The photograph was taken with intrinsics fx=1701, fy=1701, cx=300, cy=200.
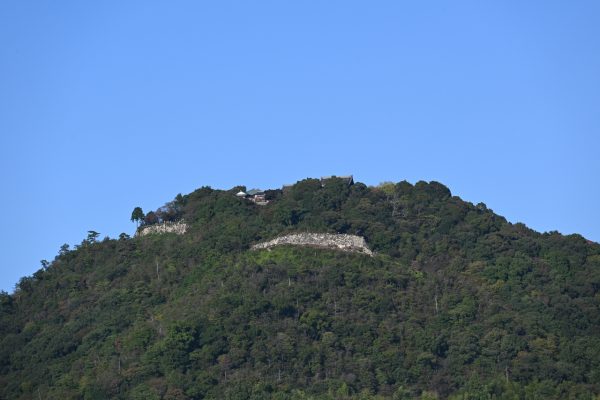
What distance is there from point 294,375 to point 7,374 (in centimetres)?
1646

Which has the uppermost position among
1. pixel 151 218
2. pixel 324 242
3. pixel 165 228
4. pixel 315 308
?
pixel 151 218

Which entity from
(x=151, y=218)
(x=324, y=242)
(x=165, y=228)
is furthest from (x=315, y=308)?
(x=151, y=218)

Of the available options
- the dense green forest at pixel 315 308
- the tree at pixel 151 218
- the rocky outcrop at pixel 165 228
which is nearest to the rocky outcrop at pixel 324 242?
the dense green forest at pixel 315 308

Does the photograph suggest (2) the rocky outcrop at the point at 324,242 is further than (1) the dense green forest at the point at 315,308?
Yes

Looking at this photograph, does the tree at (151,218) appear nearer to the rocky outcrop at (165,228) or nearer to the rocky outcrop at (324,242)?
the rocky outcrop at (165,228)

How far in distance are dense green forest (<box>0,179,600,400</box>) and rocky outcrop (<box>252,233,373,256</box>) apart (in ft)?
2.44

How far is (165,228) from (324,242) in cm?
1121

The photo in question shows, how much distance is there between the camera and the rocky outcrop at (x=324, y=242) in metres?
95.7

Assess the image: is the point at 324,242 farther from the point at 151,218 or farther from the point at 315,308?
the point at 151,218

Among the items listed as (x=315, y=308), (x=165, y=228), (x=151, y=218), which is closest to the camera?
(x=315, y=308)

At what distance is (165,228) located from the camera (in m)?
102

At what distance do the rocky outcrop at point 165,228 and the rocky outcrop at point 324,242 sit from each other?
6759 millimetres

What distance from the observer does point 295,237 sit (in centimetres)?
9625

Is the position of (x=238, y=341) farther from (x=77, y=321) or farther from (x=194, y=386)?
(x=77, y=321)
